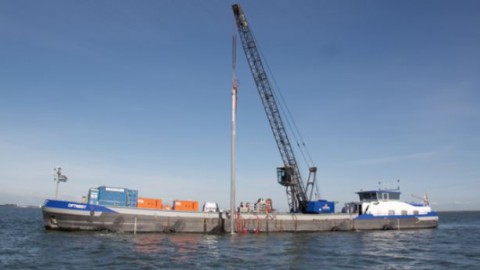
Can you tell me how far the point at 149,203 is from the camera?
192 ft

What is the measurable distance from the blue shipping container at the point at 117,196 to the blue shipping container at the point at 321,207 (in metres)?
36.0

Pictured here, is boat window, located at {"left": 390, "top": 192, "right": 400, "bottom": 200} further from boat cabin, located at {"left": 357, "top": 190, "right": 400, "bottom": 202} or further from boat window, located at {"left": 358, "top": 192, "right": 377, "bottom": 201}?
boat window, located at {"left": 358, "top": 192, "right": 377, "bottom": 201}

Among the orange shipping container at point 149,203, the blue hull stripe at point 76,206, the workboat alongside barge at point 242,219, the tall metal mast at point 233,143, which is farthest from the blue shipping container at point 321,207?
the blue hull stripe at point 76,206

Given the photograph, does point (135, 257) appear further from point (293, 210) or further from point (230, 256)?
point (293, 210)

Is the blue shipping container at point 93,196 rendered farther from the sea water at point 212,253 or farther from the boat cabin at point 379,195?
the boat cabin at point 379,195

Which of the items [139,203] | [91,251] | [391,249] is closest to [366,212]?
[391,249]

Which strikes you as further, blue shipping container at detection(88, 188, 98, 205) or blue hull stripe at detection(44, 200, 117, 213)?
blue shipping container at detection(88, 188, 98, 205)

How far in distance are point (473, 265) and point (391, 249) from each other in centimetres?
1145

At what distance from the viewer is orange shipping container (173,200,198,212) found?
5956cm

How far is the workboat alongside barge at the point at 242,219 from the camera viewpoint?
174ft

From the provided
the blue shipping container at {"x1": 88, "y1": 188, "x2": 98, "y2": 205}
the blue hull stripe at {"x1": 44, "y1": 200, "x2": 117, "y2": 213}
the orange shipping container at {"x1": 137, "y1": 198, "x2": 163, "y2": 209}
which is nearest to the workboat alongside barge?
the blue hull stripe at {"x1": 44, "y1": 200, "x2": 117, "y2": 213}

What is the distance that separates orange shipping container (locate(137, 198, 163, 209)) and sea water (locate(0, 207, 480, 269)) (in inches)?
254

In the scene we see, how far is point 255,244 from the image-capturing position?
46969 mm

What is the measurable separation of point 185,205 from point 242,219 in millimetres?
10001
